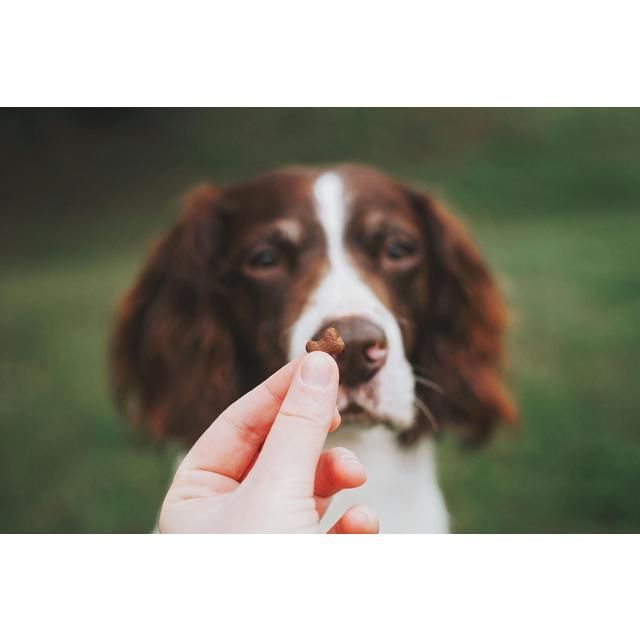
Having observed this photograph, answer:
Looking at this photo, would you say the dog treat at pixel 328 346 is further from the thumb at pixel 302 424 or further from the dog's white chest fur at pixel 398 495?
the dog's white chest fur at pixel 398 495

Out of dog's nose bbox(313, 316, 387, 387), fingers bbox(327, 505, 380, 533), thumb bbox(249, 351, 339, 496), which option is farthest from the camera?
dog's nose bbox(313, 316, 387, 387)

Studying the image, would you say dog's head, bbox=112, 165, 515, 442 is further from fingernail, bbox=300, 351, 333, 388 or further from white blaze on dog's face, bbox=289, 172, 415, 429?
fingernail, bbox=300, 351, 333, 388

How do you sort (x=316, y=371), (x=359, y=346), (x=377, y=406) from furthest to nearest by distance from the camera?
(x=377, y=406) → (x=359, y=346) → (x=316, y=371)

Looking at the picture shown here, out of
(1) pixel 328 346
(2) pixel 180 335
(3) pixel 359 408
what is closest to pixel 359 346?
(3) pixel 359 408

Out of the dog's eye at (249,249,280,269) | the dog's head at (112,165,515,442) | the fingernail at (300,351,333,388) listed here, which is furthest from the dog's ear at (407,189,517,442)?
the fingernail at (300,351,333,388)

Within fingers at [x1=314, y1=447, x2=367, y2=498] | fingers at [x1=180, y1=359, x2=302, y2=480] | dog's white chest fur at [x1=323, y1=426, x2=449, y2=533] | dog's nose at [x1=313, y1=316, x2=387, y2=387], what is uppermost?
dog's nose at [x1=313, y1=316, x2=387, y2=387]

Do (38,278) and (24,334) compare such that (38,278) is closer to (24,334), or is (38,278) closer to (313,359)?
(24,334)

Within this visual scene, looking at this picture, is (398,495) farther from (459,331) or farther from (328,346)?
(328,346)

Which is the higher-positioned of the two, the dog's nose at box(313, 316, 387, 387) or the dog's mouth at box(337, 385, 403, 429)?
the dog's nose at box(313, 316, 387, 387)
